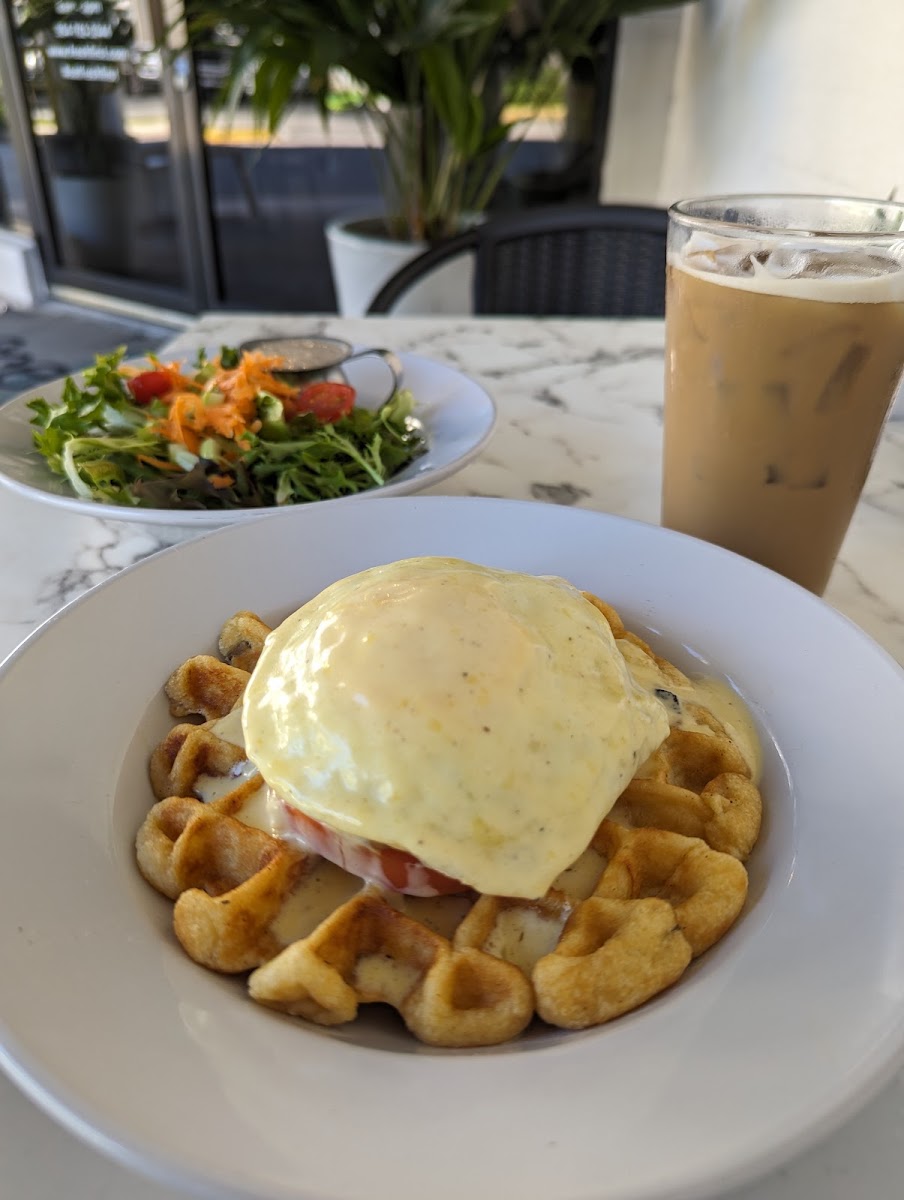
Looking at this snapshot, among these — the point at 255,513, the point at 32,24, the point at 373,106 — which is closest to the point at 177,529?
the point at 255,513

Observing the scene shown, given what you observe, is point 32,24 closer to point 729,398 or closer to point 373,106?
point 373,106

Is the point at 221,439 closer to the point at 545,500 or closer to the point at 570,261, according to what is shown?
the point at 545,500

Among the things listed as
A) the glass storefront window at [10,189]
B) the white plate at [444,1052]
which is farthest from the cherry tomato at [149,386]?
the glass storefront window at [10,189]

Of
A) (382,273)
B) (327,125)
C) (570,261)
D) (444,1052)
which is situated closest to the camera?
(444,1052)

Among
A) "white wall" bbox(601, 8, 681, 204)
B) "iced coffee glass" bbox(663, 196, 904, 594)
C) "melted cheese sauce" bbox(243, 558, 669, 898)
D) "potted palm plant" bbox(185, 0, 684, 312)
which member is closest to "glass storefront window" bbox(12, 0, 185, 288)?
"potted palm plant" bbox(185, 0, 684, 312)

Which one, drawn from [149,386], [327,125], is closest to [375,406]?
[149,386]

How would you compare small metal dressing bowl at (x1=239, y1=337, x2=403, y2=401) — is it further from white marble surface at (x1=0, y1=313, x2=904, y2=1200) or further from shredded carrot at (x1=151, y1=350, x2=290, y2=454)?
white marble surface at (x1=0, y1=313, x2=904, y2=1200)
